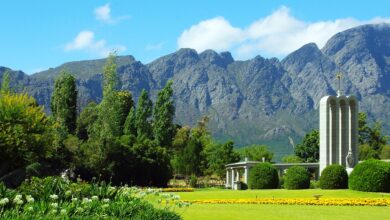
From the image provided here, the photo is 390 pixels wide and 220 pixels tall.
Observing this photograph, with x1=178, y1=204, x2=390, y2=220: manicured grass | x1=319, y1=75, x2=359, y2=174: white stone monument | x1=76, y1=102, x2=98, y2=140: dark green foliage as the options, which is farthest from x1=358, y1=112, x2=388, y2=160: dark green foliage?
x1=178, y1=204, x2=390, y2=220: manicured grass

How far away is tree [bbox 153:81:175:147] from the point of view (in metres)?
68.6

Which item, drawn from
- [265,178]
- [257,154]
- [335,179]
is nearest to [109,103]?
[265,178]

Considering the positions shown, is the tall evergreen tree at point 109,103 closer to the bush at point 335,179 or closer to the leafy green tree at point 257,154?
the bush at point 335,179

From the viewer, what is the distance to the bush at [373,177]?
108 ft

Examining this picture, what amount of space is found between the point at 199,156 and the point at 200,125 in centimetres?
3266

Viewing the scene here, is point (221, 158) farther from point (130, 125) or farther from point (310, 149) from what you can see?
point (310, 149)

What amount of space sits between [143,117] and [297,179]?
3142 centimetres

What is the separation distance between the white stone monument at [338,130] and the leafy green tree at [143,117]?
23966mm

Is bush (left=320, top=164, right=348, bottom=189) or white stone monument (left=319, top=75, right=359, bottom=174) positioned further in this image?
white stone monument (left=319, top=75, right=359, bottom=174)

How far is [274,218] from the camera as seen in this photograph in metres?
17.7

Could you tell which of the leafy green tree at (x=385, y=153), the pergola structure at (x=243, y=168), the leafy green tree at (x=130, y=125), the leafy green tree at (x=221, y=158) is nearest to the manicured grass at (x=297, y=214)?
the pergola structure at (x=243, y=168)

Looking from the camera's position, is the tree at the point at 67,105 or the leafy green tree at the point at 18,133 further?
the tree at the point at 67,105

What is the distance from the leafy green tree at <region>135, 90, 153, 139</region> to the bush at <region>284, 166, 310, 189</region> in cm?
2725

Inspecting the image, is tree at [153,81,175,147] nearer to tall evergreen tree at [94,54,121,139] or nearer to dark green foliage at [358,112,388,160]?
tall evergreen tree at [94,54,121,139]
